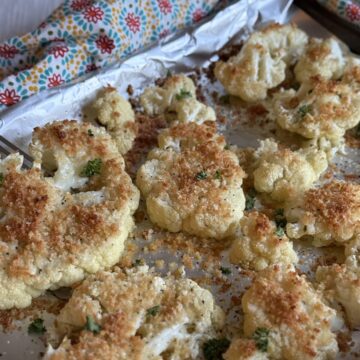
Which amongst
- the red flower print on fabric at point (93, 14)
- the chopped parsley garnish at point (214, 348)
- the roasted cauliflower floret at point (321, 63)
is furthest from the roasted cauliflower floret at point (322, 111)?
the chopped parsley garnish at point (214, 348)

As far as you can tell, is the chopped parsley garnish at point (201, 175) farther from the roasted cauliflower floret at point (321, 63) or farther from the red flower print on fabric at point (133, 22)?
the red flower print on fabric at point (133, 22)

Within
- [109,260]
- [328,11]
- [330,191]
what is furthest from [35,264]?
[328,11]

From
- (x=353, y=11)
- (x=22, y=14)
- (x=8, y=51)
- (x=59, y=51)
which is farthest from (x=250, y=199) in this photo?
(x=22, y=14)

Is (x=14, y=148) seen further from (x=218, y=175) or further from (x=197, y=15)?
(x=197, y=15)

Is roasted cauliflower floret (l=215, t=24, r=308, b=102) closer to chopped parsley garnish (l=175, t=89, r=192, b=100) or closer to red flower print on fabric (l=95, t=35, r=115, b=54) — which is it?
chopped parsley garnish (l=175, t=89, r=192, b=100)

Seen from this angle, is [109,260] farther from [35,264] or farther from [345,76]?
[345,76]

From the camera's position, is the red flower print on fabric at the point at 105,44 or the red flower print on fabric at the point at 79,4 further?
the red flower print on fabric at the point at 79,4

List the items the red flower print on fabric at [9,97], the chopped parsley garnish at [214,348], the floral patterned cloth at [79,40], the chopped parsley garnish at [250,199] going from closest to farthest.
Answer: the chopped parsley garnish at [214,348] → the chopped parsley garnish at [250,199] → the red flower print on fabric at [9,97] → the floral patterned cloth at [79,40]
